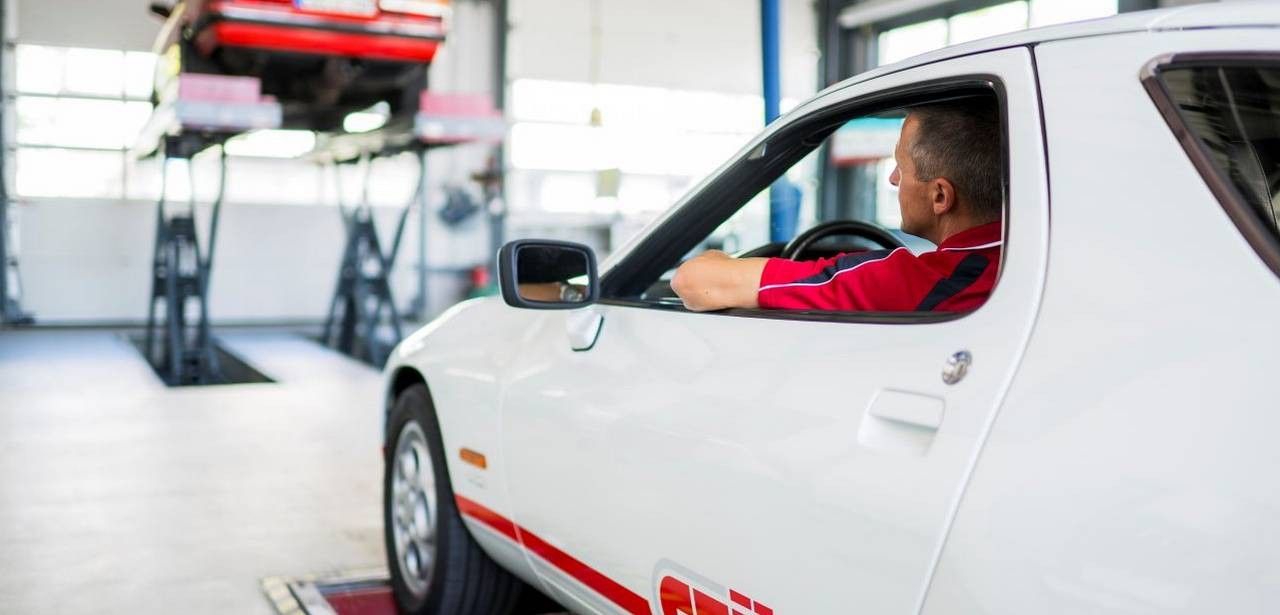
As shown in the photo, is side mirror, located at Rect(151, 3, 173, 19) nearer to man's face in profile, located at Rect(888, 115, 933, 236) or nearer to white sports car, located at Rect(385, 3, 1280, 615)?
white sports car, located at Rect(385, 3, 1280, 615)

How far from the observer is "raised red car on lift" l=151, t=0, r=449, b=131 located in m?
8.45

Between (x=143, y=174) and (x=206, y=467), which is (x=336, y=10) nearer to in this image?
(x=206, y=467)

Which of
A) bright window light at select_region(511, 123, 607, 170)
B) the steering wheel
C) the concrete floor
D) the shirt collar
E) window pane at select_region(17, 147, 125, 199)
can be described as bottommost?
the concrete floor

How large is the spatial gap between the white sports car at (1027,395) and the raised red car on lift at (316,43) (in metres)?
7.11

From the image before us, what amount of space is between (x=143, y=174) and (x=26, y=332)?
2200 millimetres

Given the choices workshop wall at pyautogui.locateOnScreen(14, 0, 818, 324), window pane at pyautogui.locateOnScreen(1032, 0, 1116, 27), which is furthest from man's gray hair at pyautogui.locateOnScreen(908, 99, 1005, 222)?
workshop wall at pyautogui.locateOnScreen(14, 0, 818, 324)

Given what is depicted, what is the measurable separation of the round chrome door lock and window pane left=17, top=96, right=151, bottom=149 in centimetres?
1333

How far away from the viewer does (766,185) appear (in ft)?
7.41

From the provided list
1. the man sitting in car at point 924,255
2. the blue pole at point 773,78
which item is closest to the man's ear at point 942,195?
the man sitting in car at point 924,255

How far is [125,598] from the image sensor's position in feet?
11.5

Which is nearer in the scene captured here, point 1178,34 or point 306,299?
point 1178,34

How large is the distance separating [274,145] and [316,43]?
19.7 feet

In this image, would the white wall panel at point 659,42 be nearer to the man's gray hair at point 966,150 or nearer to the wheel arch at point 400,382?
the wheel arch at point 400,382

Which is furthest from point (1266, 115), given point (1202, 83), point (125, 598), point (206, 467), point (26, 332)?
point (26, 332)
